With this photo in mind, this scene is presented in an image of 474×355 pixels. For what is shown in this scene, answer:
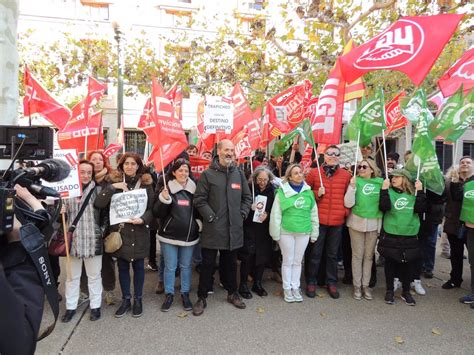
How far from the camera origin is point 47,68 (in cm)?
1415

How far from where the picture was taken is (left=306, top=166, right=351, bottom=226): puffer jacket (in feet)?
15.7

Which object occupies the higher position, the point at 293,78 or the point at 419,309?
the point at 293,78

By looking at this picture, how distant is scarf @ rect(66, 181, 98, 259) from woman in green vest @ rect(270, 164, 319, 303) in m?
2.13

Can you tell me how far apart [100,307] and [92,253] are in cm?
71

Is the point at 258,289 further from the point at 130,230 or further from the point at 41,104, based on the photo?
the point at 41,104

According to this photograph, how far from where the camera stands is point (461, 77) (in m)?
5.02

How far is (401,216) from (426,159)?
31.9 inches

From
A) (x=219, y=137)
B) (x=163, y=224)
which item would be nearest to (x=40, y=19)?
(x=219, y=137)

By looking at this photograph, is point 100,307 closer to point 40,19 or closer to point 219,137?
point 219,137

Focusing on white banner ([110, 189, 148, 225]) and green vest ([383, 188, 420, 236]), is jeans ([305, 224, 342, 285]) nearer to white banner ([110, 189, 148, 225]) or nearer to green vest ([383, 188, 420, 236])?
green vest ([383, 188, 420, 236])

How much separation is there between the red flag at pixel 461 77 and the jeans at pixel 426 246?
1.91m

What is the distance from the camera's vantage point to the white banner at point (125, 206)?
4.01m

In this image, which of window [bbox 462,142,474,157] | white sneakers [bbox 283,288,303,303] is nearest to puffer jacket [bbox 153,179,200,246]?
white sneakers [bbox 283,288,303,303]

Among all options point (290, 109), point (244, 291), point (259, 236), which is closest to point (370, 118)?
point (259, 236)
